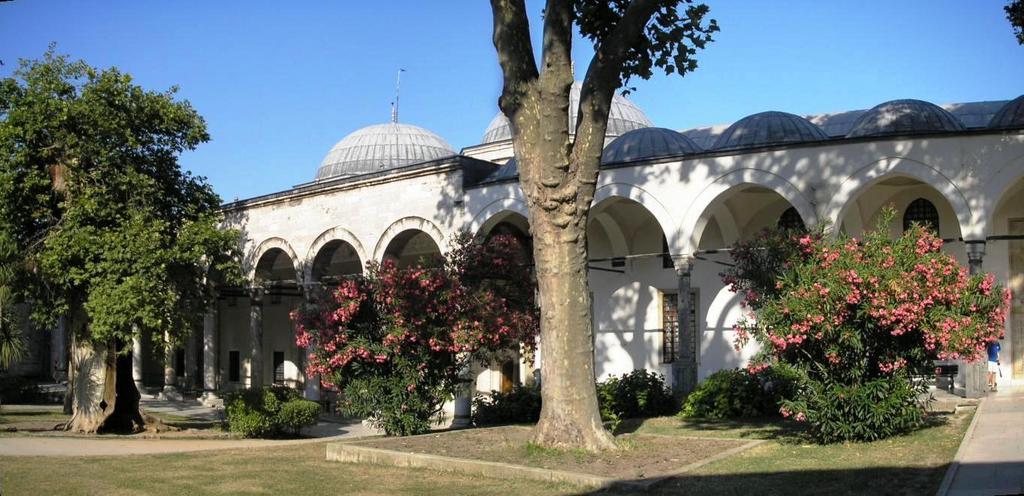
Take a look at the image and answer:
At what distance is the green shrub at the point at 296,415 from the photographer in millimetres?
16641

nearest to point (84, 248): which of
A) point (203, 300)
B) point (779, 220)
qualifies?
point (203, 300)

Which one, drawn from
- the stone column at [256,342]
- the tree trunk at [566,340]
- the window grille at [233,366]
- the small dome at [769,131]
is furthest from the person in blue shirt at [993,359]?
the window grille at [233,366]

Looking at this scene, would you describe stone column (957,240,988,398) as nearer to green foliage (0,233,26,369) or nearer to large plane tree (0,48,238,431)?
large plane tree (0,48,238,431)

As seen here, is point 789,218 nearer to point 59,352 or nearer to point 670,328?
point 670,328

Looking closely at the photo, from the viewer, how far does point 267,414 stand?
16625mm

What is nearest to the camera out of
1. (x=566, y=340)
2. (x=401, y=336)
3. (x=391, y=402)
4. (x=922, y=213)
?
(x=566, y=340)

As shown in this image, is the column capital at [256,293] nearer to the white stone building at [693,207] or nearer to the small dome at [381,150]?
the white stone building at [693,207]

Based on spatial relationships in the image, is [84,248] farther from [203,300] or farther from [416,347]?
[416,347]

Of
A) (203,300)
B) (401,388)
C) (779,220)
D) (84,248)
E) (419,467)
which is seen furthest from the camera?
(779,220)

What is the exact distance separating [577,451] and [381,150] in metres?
24.8

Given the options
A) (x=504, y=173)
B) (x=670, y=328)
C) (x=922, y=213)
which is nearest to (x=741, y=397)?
(x=670, y=328)

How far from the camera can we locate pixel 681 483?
8.90 meters

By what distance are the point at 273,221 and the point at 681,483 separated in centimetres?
1753

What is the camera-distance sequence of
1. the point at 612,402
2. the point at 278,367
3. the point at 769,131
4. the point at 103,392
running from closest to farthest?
the point at 612,402, the point at 103,392, the point at 769,131, the point at 278,367
